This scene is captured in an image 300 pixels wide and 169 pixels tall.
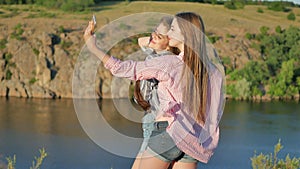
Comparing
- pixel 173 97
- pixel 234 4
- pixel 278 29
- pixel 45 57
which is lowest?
pixel 45 57

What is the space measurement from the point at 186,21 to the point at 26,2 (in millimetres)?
35657

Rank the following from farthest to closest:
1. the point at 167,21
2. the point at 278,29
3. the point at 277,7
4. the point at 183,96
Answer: the point at 277,7 < the point at 278,29 < the point at 167,21 < the point at 183,96

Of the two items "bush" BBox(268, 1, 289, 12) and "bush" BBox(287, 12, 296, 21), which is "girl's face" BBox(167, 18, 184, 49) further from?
"bush" BBox(268, 1, 289, 12)

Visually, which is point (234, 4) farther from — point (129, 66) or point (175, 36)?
point (129, 66)

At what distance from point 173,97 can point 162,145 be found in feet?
0.56

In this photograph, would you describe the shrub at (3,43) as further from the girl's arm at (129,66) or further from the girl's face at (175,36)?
the girl's arm at (129,66)

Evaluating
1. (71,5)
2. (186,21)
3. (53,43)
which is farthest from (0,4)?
(186,21)

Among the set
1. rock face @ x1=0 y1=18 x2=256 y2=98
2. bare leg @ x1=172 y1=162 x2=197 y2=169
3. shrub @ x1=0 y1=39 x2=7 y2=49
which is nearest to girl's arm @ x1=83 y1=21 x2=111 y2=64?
bare leg @ x1=172 y1=162 x2=197 y2=169

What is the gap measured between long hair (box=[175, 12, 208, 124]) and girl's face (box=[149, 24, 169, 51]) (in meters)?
0.10

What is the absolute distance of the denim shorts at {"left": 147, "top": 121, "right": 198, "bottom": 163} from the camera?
6.98 feet

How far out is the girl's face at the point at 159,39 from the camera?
90.7 inches

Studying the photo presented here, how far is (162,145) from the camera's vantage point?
2.13 m

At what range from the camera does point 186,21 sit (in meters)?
2.21

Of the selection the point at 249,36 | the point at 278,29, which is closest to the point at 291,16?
the point at 278,29
